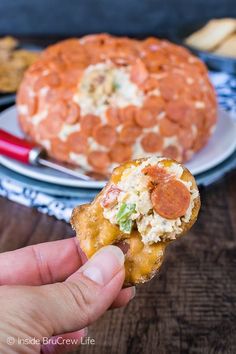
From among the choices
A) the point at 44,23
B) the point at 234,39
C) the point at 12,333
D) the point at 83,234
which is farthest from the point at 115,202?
the point at 44,23

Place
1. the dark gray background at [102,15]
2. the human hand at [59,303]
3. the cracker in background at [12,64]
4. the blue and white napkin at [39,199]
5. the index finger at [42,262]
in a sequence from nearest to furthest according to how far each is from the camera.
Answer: the human hand at [59,303] < the index finger at [42,262] < the blue and white napkin at [39,199] < the cracker in background at [12,64] < the dark gray background at [102,15]

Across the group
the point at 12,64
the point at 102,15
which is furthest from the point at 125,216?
the point at 102,15

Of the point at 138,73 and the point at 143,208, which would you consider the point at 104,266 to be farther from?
the point at 138,73

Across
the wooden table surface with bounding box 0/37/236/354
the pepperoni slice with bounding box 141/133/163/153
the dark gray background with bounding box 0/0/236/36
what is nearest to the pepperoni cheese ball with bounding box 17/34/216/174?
the pepperoni slice with bounding box 141/133/163/153

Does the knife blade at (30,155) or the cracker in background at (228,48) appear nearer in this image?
the knife blade at (30,155)

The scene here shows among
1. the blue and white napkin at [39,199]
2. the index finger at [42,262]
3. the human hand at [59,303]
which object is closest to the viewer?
the human hand at [59,303]

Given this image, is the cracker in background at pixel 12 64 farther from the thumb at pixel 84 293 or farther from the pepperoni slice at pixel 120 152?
the thumb at pixel 84 293

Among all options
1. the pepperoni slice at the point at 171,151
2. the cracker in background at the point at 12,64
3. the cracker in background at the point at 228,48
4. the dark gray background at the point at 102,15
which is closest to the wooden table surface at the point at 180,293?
the pepperoni slice at the point at 171,151
